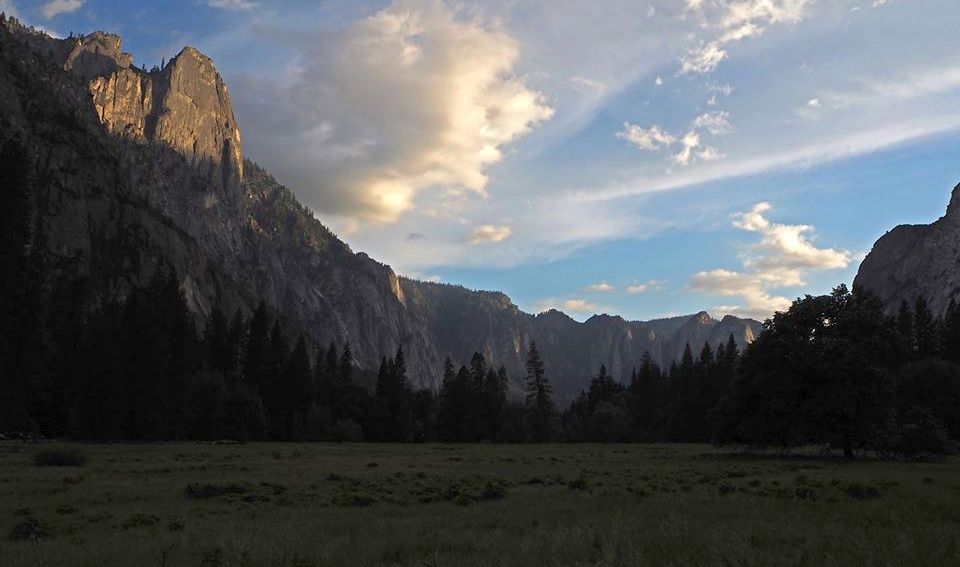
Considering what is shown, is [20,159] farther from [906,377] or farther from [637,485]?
[906,377]

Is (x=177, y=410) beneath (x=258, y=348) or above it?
beneath

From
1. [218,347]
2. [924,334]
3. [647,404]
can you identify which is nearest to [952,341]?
[924,334]

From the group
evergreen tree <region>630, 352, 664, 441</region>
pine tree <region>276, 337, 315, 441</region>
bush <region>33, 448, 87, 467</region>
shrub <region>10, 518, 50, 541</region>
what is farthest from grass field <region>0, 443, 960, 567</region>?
evergreen tree <region>630, 352, 664, 441</region>

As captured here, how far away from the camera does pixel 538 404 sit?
122m

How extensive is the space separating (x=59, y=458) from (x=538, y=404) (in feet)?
315

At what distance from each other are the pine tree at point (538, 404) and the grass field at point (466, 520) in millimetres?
88299

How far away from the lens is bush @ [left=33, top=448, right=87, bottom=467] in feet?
107

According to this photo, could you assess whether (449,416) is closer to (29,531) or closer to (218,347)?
(218,347)

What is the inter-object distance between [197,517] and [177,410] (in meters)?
61.8

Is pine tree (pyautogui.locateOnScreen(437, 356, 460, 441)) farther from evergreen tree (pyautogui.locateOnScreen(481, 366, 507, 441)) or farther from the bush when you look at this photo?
the bush

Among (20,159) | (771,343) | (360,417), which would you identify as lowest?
(360,417)

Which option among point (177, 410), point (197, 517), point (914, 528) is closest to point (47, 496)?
point (197, 517)

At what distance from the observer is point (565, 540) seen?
42.6 ft

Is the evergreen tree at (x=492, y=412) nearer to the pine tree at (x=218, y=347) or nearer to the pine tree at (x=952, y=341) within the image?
the pine tree at (x=218, y=347)
